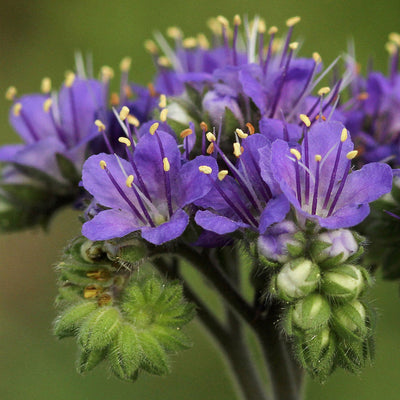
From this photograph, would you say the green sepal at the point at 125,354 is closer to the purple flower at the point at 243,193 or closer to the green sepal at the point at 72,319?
the green sepal at the point at 72,319

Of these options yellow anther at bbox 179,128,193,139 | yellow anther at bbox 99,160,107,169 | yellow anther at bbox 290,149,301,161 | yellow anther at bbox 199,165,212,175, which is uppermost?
yellow anther at bbox 99,160,107,169

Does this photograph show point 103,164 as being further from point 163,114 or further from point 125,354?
point 125,354

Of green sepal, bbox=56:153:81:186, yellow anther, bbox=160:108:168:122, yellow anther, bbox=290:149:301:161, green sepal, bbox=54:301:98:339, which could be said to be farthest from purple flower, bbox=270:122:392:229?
green sepal, bbox=56:153:81:186

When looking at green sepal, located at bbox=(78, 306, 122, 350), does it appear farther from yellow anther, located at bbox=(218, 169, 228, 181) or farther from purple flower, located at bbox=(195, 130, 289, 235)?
yellow anther, located at bbox=(218, 169, 228, 181)

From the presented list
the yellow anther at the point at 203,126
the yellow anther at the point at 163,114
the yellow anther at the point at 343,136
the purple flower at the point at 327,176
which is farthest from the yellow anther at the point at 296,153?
the yellow anther at the point at 163,114

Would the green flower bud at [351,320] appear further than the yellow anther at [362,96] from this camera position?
No

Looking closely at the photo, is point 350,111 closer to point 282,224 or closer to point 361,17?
point 282,224

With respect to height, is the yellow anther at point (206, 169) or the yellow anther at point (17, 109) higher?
the yellow anther at point (17, 109)
